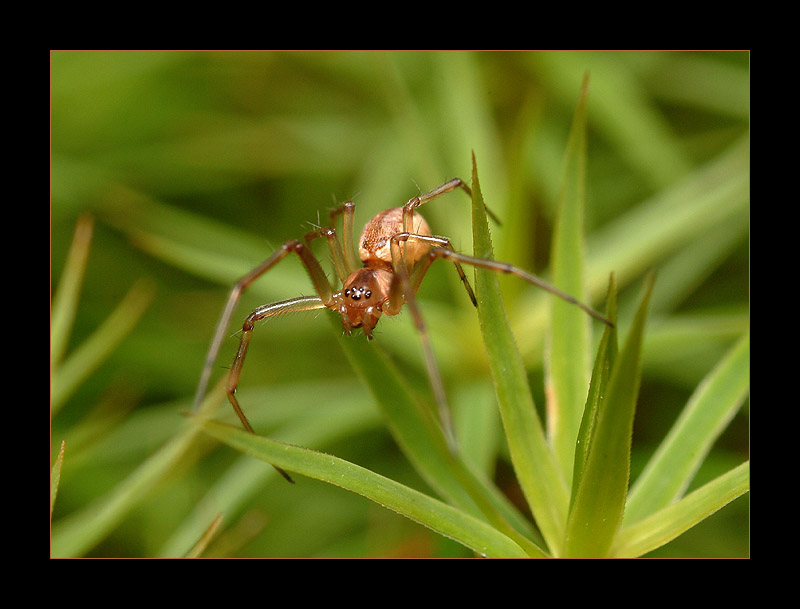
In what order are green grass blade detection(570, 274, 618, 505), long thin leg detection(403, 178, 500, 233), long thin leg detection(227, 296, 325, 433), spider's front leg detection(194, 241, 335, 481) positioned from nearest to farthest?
1. green grass blade detection(570, 274, 618, 505)
2. spider's front leg detection(194, 241, 335, 481)
3. long thin leg detection(227, 296, 325, 433)
4. long thin leg detection(403, 178, 500, 233)

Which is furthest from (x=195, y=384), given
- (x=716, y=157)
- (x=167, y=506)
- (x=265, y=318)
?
(x=716, y=157)

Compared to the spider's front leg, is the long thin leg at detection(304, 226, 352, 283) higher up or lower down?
higher up

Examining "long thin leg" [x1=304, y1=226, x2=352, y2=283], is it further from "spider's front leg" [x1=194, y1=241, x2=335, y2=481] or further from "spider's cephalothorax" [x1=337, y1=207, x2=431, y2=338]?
"spider's front leg" [x1=194, y1=241, x2=335, y2=481]

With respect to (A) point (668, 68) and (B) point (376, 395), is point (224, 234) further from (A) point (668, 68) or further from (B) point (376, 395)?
(A) point (668, 68)

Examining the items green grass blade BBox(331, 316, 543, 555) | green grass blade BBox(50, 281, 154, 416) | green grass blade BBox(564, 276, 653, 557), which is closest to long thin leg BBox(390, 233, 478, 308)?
green grass blade BBox(331, 316, 543, 555)

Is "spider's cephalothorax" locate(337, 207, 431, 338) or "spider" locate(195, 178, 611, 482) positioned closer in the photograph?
"spider" locate(195, 178, 611, 482)

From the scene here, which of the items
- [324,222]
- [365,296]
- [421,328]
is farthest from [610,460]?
[324,222]

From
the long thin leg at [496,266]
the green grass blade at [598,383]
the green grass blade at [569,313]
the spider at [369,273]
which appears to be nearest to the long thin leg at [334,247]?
the spider at [369,273]

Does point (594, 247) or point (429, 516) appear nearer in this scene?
point (429, 516)
